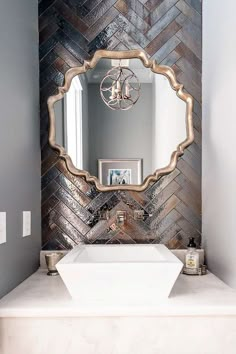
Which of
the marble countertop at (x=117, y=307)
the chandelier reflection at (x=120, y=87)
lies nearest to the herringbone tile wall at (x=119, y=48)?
the chandelier reflection at (x=120, y=87)

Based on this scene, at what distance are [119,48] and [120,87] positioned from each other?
0.23 metres

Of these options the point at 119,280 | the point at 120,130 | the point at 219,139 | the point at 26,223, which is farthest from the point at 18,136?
the point at 219,139

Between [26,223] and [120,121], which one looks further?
[120,121]

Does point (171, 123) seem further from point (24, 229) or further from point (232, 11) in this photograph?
point (24, 229)

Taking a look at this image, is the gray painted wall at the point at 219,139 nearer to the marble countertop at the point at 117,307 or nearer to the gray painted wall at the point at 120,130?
the marble countertop at the point at 117,307

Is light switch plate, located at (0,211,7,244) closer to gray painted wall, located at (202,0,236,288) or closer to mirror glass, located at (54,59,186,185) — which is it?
mirror glass, located at (54,59,186,185)

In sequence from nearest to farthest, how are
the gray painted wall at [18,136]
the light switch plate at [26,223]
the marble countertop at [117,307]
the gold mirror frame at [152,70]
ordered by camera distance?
1. the marble countertop at [117,307]
2. the gray painted wall at [18,136]
3. the light switch plate at [26,223]
4. the gold mirror frame at [152,70]

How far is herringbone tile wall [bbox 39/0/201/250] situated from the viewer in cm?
187

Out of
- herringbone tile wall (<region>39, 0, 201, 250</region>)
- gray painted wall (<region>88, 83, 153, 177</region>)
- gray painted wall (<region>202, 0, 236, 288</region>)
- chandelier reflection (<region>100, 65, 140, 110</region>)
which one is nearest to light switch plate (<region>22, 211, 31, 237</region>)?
herringbone tile wall (<region>39, 0, 201, 250</region>)

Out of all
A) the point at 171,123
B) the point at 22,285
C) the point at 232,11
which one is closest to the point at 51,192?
the point at 22,285

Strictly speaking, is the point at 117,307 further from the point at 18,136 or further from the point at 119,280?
the point at 18,136

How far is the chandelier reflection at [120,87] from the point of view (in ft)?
6.17

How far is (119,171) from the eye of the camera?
1.88m

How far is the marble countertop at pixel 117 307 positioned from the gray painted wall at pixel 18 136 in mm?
114
